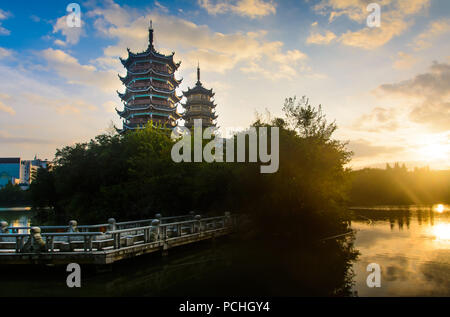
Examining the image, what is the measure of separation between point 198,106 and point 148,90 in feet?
27.5

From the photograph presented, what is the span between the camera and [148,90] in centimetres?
4781

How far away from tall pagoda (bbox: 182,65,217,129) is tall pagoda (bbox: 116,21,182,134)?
9.25 feet

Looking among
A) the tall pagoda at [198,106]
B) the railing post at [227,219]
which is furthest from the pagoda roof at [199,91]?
the railing post at [227,219]

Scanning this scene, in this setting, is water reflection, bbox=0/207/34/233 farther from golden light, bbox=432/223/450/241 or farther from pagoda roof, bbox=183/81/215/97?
golden light, bbox=432/223/450/241

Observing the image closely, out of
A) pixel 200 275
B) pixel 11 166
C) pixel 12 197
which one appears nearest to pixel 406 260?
pixel 200 275

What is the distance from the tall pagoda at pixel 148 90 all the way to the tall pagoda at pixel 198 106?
2.82 metres

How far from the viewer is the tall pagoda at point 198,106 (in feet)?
169

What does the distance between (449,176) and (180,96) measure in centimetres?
7502

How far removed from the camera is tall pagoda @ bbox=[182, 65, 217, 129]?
51656 mm
